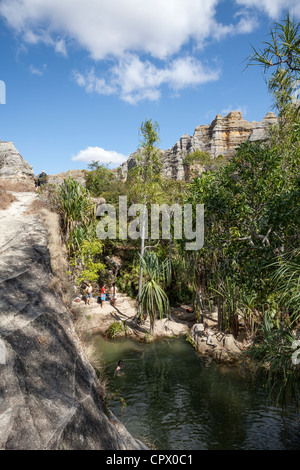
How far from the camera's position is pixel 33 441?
375 cm

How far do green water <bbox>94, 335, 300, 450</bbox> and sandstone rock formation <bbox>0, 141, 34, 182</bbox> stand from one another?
21053 millimetres

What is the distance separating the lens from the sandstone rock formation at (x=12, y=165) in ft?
92.2

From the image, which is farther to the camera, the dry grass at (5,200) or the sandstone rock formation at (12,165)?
the sandstone rock formation at (12,165)

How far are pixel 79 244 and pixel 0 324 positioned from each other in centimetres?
735

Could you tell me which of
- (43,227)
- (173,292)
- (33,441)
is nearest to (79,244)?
(43,227)

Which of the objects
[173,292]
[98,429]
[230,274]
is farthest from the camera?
[173,292]

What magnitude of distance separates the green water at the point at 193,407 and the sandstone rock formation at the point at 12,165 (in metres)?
21.1

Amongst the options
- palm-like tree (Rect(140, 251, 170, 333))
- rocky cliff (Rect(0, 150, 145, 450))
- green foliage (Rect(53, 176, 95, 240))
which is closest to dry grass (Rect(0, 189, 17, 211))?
green foliage (Rect(53, 176, 95, 240))

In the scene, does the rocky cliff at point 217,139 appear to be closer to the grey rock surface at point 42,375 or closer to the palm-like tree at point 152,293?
the palm-like tree at point 152,293

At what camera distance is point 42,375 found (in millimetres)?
5008

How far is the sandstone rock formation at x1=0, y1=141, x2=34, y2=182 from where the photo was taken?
92.2 ft

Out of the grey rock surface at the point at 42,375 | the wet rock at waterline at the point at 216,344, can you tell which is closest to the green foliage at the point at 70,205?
the grey rock surface at the point at 42,375

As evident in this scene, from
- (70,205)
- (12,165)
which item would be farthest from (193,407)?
(12,165)

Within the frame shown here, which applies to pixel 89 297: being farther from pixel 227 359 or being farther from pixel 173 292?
pixel 227 359
